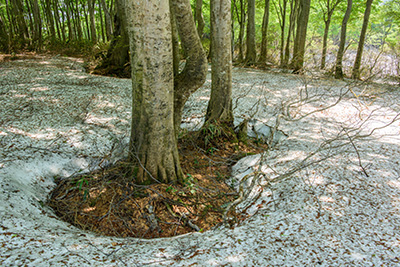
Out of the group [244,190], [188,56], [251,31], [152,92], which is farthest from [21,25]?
[244,190]

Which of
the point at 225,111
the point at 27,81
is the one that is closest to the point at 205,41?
the point at 27,81

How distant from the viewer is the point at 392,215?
8.58ft

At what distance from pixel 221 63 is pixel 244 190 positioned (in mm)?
2388

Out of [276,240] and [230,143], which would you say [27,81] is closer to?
[230,143]

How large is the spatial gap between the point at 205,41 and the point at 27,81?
455 inches

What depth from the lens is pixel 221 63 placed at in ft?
15.8

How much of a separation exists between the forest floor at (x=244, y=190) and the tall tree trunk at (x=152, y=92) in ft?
2.17

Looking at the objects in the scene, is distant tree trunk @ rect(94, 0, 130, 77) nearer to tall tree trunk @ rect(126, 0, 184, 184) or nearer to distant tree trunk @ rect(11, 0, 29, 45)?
distant tree trunk @ rect(11, 0, 29, 45)

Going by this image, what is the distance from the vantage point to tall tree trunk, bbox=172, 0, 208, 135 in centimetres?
353

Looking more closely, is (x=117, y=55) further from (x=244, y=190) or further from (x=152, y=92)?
(x=244, y=190)

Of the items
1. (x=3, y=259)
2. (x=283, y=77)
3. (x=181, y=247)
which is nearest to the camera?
(x=3, y=259)

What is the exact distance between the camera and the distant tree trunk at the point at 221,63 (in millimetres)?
4570

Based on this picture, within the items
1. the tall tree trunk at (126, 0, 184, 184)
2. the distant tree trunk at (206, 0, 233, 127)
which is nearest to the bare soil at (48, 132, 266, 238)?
the tall tree trunk at (126, 0, 184, 184)

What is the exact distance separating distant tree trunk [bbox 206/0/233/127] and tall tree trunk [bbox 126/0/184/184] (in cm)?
183
